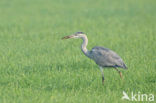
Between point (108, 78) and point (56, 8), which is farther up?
point (56, 8)

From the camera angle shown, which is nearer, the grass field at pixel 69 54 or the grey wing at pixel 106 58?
the grass field at pixel 69 54

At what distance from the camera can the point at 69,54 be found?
11.7m

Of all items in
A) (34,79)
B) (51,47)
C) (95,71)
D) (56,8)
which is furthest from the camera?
(56,8)

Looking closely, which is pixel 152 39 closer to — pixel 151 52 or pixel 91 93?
pixel 151 52

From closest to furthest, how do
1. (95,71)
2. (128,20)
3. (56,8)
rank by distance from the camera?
(95,71), (128,20), (56,8)

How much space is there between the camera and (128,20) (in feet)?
65.7

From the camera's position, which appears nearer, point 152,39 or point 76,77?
point 76,77

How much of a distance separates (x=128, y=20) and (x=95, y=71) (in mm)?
10856

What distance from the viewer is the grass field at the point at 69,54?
26.3 ft

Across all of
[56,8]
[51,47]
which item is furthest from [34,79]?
[56,8]

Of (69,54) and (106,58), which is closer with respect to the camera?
(106,58)

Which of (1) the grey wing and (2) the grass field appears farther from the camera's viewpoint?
(1) the grey wing

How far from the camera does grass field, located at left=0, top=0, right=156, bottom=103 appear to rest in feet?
26.3

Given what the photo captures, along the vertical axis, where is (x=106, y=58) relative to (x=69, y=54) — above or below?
above
